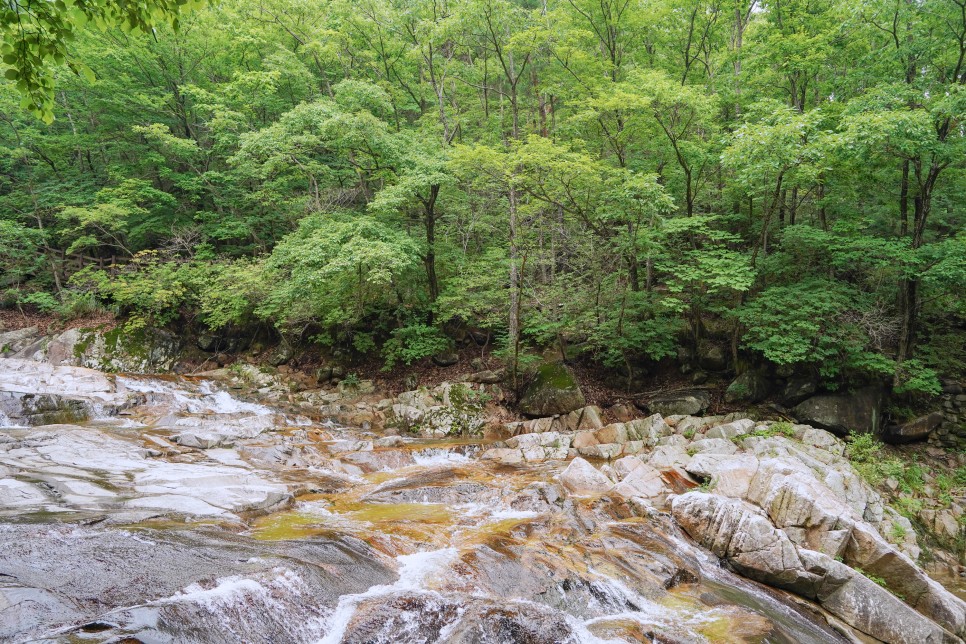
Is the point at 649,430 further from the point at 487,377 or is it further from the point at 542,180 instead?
the point at 542,180

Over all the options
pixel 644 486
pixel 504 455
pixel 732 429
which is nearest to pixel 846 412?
pixel 732 429

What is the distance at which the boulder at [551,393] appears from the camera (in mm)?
14062

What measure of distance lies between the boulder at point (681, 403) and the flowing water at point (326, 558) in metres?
5.74

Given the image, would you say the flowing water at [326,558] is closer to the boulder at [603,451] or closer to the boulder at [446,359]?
the boulder at [603,451]

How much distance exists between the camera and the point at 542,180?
13516 mm

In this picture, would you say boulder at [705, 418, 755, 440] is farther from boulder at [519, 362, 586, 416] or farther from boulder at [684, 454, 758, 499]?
boulder at [519, 362, 586, 416]

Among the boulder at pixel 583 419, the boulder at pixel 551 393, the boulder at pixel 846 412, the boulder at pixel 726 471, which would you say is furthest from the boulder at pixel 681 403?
the boulder at pixel 726 471

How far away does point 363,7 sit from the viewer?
711 inches

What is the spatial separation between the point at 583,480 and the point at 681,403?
20.1ft

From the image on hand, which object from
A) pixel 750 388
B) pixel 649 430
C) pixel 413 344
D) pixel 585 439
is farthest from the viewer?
pixel 413 344

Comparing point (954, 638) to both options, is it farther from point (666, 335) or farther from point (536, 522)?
point (666, 335)

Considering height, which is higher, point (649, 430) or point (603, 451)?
point (649, 430)

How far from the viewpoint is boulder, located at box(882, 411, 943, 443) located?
1152cm

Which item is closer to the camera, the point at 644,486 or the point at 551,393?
the point at 644,486
